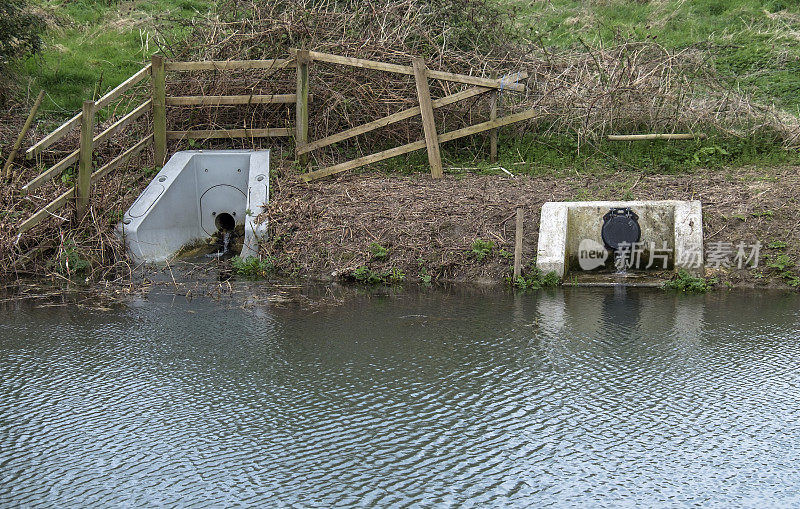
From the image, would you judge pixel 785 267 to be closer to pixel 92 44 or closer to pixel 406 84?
pixel 406 84

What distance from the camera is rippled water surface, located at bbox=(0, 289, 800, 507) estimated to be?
441 cm

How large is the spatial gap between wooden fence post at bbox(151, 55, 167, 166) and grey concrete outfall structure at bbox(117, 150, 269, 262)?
0.42m

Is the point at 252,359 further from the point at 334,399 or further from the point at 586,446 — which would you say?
the point at 586,446

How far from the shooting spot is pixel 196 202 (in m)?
11.9

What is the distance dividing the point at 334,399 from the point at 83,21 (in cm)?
1746

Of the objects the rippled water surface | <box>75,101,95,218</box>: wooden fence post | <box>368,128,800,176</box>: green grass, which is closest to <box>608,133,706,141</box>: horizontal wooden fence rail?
<box>368,128,800,176</box>: green grass

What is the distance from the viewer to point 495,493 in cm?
430

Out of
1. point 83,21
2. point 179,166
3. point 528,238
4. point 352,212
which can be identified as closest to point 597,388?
point 528,238

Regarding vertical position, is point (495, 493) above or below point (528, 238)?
below

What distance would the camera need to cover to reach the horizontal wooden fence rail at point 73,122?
32.4 feet

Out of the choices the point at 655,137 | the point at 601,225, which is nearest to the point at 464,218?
the point at 601,225

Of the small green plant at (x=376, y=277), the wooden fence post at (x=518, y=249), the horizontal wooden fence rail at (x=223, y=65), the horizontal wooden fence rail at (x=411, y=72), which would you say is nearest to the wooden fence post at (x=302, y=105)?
the horizontal wooden fence rail at (x=411, y=72)

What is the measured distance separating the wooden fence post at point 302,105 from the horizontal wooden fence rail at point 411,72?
0.15m

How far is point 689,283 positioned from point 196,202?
674cm
